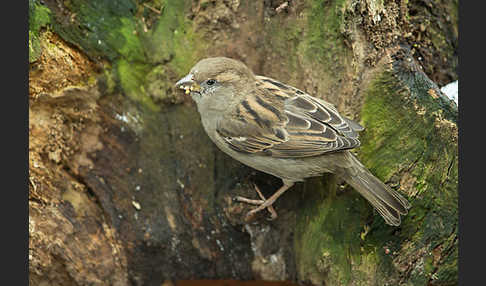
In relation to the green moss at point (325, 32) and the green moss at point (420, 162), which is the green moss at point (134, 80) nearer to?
the green moss at point (325, 32)

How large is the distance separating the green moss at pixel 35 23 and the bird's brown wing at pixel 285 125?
181 centimetres

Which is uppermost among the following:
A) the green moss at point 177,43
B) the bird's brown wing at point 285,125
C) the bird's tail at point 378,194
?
the green moss at point 177,43

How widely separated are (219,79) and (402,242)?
215 cm

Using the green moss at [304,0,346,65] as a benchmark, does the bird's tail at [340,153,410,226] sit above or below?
below

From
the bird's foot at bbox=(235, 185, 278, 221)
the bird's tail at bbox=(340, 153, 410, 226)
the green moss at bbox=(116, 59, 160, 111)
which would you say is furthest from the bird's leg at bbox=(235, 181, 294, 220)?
the green moss at bbox=(116, 59, 160, 111)

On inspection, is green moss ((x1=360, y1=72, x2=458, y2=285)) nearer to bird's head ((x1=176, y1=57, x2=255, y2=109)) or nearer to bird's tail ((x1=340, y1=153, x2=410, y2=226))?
bird's tail ((x1=340, y1=153, x2=410, y2=226))

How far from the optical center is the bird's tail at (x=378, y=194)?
4148 millimetres

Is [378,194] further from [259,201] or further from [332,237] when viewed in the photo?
[259,201]

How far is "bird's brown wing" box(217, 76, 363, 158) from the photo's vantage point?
175 inches

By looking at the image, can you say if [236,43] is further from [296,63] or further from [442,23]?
[442,23]

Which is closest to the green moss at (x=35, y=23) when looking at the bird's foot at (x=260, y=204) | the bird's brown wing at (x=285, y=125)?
the bird's brown wing at (x=285, y=125)

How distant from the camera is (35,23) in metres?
4.68

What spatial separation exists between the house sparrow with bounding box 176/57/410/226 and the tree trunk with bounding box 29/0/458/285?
23 cm

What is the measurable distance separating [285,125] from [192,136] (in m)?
1.13
